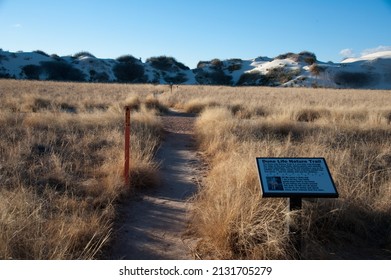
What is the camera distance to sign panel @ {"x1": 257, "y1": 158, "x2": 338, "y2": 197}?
3.87 meters

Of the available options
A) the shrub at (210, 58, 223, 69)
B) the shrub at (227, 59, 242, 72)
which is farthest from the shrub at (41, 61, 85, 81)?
the shrub at (227, 59, 242, 72)

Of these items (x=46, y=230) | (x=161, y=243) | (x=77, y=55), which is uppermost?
(x=77, y=55)

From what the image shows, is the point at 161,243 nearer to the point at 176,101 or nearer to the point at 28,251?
the point at 28,251

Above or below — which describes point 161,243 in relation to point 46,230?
below

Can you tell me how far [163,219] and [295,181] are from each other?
6.73ft

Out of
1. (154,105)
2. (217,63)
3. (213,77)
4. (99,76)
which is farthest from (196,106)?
(217,63)

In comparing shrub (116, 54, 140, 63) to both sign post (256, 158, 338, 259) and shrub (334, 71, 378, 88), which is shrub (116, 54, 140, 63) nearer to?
shrub (334, 71, 378, 88)

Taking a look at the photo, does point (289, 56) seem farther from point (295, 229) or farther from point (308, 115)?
point (295, 229)

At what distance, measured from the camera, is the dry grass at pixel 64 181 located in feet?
13.0

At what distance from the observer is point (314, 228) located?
4785mm

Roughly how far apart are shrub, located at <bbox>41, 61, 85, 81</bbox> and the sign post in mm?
79239

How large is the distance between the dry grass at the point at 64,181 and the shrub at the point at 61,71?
71.1 m
